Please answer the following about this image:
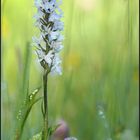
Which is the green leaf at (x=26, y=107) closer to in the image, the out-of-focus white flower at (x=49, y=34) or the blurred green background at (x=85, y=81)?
the out-of-focus white flower at (x=49, y=34)

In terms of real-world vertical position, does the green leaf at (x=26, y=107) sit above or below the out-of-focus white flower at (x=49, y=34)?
below

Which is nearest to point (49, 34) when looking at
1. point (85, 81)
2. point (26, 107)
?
point (26, 107)

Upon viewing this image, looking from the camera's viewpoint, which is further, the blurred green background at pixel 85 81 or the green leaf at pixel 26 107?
the blurred green background at pixel 85 81

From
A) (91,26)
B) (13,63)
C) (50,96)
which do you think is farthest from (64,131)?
(91,26)

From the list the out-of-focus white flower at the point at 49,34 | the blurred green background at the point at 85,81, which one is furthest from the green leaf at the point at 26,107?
the blurred green background at the point at 85,81

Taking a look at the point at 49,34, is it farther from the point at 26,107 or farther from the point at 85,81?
the point at 85,81

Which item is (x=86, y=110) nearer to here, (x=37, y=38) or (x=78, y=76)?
(x=78, y=76)

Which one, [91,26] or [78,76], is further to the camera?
[91,26]
